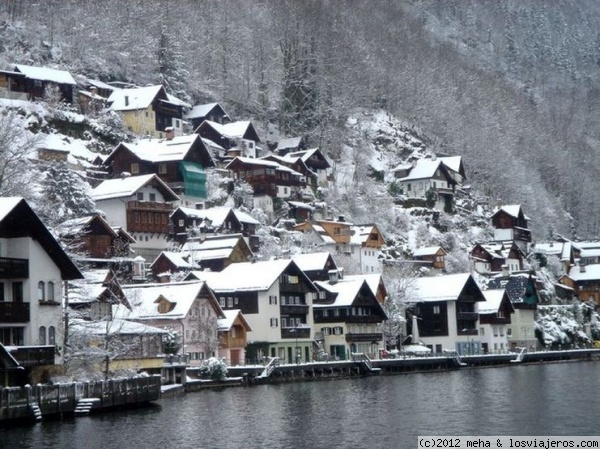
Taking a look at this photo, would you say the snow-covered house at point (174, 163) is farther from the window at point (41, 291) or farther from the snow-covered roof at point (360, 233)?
the window at point (41, 291)

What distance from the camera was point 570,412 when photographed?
5438 centimetres

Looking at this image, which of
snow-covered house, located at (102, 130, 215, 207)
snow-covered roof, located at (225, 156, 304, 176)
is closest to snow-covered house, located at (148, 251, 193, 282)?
snow-covered house, located at (102, 130, 215, 207)

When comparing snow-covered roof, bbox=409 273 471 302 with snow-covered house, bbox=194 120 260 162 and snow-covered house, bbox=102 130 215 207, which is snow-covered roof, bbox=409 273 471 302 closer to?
snow-covered house, bbox=102 130 215 207

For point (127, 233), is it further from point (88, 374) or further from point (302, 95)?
point (302, 95)

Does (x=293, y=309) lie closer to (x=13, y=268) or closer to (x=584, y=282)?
Answer: (x=13, y=268)

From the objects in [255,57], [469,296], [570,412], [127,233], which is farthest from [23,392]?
[255,57]

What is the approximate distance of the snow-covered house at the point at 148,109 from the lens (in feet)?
458

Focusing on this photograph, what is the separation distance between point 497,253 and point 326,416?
9922 cm

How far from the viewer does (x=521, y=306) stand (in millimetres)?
130750

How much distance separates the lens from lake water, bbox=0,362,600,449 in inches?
1812

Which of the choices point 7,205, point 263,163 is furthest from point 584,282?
point 7,205

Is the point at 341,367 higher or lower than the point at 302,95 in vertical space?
lower

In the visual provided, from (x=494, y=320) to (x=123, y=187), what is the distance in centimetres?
4467

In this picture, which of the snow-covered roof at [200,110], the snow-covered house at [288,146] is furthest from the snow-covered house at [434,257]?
the snow-covered roof at [200,110]
